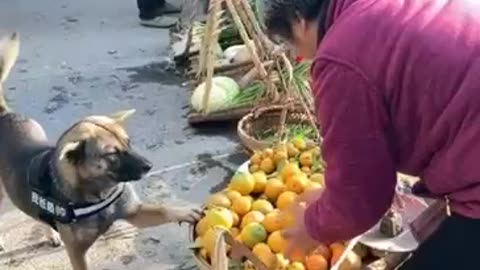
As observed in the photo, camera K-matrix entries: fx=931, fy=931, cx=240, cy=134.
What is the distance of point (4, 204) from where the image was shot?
10.7ft

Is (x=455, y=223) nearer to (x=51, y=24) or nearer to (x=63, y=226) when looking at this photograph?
(x=63, y=226)

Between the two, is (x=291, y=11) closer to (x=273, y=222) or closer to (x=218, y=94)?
(x=273, y=222)

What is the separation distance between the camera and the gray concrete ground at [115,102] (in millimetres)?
3000

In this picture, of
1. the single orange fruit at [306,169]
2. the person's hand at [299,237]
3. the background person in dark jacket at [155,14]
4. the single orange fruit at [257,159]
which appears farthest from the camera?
the background person in dark jacket at [155,14]

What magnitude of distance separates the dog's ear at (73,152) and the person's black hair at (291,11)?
3.45 feet

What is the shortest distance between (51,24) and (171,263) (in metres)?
2.52

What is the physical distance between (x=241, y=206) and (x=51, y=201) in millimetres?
537

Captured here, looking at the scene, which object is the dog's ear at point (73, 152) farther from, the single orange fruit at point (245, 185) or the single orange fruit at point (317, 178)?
the single orange fruit at point (317, 178)

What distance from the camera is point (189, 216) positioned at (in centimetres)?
268

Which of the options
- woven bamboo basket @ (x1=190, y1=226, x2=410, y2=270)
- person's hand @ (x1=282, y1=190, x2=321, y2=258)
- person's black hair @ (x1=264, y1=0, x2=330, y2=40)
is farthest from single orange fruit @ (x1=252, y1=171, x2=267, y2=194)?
person's black hair @ (x1=264, y1=0, x2=330, y2=40)

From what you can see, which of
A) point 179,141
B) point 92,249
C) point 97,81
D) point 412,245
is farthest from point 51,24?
point 412,245

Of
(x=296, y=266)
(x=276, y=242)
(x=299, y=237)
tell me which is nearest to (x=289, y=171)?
(x=276, y=242)

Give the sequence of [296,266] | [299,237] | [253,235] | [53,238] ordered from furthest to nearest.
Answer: [53,238] → [253,235] → [296,266] → [299,237]

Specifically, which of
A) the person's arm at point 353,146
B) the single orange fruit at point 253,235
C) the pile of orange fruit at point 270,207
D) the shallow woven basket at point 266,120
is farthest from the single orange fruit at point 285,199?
the person's arm at point 353,146
